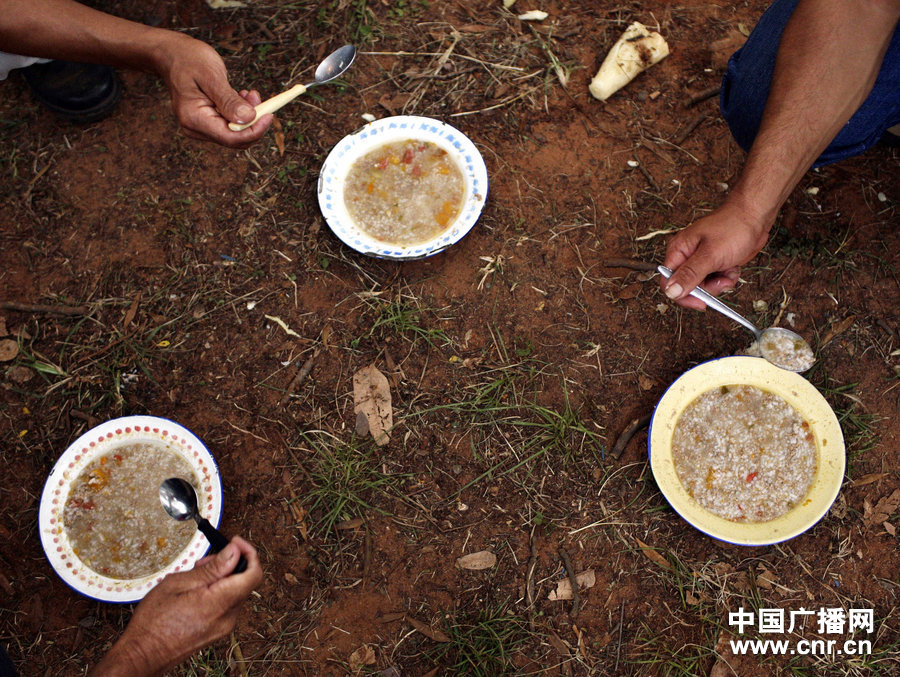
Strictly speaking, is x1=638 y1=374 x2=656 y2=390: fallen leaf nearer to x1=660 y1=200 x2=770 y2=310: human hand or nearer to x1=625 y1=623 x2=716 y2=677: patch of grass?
x1=660 y1=200 x2=770 y2=310: human hand

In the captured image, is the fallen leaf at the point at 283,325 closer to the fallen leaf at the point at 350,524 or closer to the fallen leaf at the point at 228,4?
the fallen leaf at the point at 350,524

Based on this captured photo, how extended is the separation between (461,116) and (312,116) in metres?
0.71

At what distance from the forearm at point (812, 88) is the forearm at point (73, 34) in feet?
6.89

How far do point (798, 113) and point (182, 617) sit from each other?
2.50m

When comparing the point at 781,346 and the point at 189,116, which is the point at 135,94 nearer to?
the point at 189,116

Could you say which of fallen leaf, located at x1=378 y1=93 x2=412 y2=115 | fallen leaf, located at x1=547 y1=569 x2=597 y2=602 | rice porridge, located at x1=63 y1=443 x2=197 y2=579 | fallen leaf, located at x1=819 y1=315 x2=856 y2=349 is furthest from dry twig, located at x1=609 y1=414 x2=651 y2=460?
fallen leaf, located at x1=378 y1=93 x2=412 y2=115

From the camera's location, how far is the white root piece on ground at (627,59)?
2.94 meters

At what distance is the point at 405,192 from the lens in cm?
270

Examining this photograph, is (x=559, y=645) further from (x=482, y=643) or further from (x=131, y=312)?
(x=131, y=312)

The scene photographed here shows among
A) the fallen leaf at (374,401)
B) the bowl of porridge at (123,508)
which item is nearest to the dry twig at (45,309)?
the bowl of porridge at (123,508)

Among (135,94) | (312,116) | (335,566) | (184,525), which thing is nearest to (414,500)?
(335,566)

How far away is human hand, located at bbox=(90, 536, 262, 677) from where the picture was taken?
1791 mm

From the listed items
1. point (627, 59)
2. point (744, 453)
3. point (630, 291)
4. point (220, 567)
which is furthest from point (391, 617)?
point (627, 59)

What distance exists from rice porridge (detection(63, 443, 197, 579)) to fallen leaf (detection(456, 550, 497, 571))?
1.05 m
